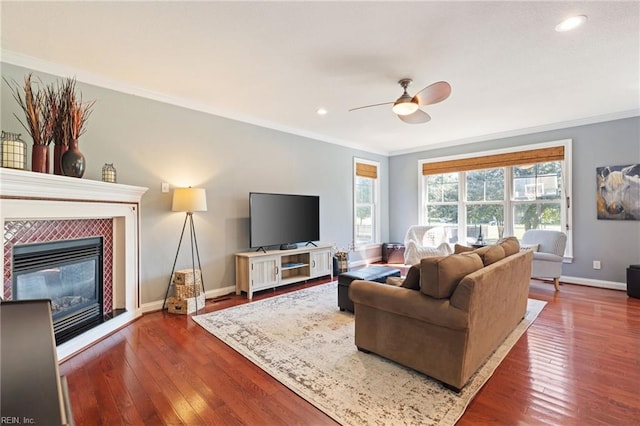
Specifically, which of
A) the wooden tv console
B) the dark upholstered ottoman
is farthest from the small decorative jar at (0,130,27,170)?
the dark upholstered ottoman

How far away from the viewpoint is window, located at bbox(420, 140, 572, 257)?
492cm

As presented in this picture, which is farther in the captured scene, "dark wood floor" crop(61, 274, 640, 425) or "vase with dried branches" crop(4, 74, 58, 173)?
"vase with dried branches" crop(4, 74, 58, 173)

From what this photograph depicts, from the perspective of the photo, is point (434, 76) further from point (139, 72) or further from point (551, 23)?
point (139, 72)

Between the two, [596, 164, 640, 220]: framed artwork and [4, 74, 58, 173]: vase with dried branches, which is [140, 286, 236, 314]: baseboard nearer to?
[4, 74, 58, 173]: vase with dried branches

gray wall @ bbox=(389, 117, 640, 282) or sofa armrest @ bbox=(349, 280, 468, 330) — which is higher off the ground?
gray wall @ bbox=(389, 117, 640, 282)

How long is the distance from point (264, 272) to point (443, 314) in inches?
110

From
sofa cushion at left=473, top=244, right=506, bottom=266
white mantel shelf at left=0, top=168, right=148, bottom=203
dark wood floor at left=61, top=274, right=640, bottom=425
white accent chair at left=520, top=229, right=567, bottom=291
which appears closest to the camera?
dark wood floor at left=61, top=274, right=640, bottom=425

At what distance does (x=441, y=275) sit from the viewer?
6.40 ft

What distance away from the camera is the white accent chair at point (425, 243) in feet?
18.1

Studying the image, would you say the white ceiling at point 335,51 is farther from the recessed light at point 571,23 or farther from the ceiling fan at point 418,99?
the ceiling fan at point 418,99

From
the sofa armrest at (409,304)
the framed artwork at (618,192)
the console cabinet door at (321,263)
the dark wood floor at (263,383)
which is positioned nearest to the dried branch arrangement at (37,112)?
the dark wood floor at (263,383)

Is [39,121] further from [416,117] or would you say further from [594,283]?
[594,283]

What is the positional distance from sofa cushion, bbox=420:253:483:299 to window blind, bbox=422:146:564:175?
4130 millimetres

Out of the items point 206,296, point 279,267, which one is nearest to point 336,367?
point 279,267
